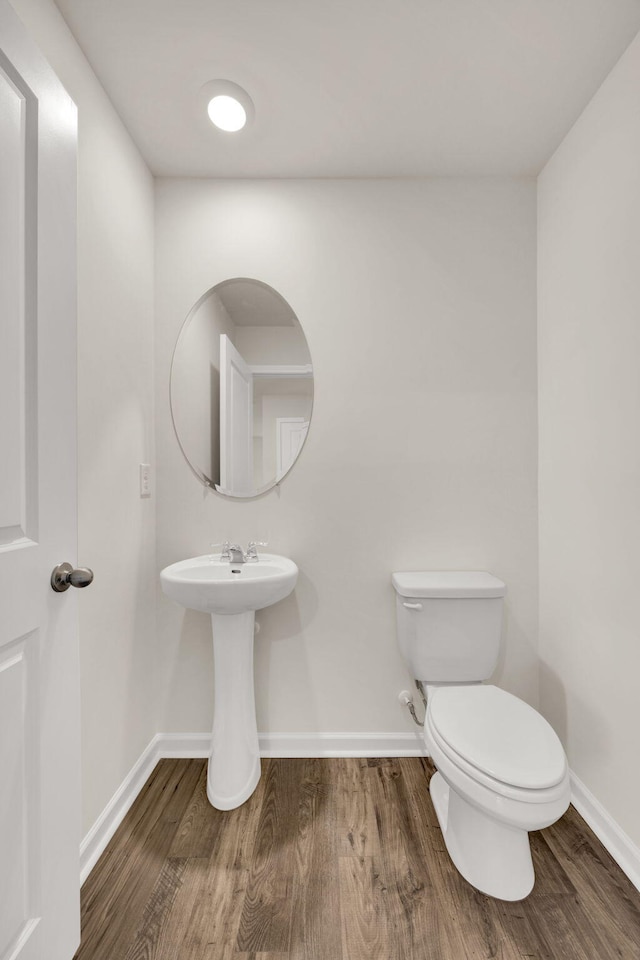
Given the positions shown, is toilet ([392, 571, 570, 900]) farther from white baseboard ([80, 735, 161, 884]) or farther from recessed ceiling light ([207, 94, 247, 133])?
recessed ceiling light ([207, 94, 247, 133])

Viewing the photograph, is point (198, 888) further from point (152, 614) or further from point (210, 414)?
point (210, 414)

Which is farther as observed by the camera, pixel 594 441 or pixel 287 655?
pixel 287 655

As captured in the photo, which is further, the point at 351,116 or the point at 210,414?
the point at 210,414

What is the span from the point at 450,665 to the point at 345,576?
1.70ft

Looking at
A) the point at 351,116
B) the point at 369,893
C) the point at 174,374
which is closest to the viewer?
the point at 369,893

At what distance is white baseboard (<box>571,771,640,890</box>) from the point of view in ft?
4.68

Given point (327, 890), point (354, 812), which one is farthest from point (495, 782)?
point (354, 812)

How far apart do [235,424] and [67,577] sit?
1.12 meters

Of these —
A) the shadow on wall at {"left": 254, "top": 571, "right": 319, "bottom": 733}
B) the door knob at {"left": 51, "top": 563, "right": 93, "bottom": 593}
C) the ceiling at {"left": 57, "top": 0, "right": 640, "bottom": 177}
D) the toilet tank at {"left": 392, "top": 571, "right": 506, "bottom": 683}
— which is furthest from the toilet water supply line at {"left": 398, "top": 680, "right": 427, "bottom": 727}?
the ceiling at {"left": 57, "top": 0, "right": 640, "bottom": 177}

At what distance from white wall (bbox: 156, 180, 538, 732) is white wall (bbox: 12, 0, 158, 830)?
0.61 feet

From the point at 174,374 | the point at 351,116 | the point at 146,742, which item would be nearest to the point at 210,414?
the point at 174,374

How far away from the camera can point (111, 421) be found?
66.2 inches

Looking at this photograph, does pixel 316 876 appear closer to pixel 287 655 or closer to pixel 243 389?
pixel 287 655

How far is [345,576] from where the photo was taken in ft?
6.85
